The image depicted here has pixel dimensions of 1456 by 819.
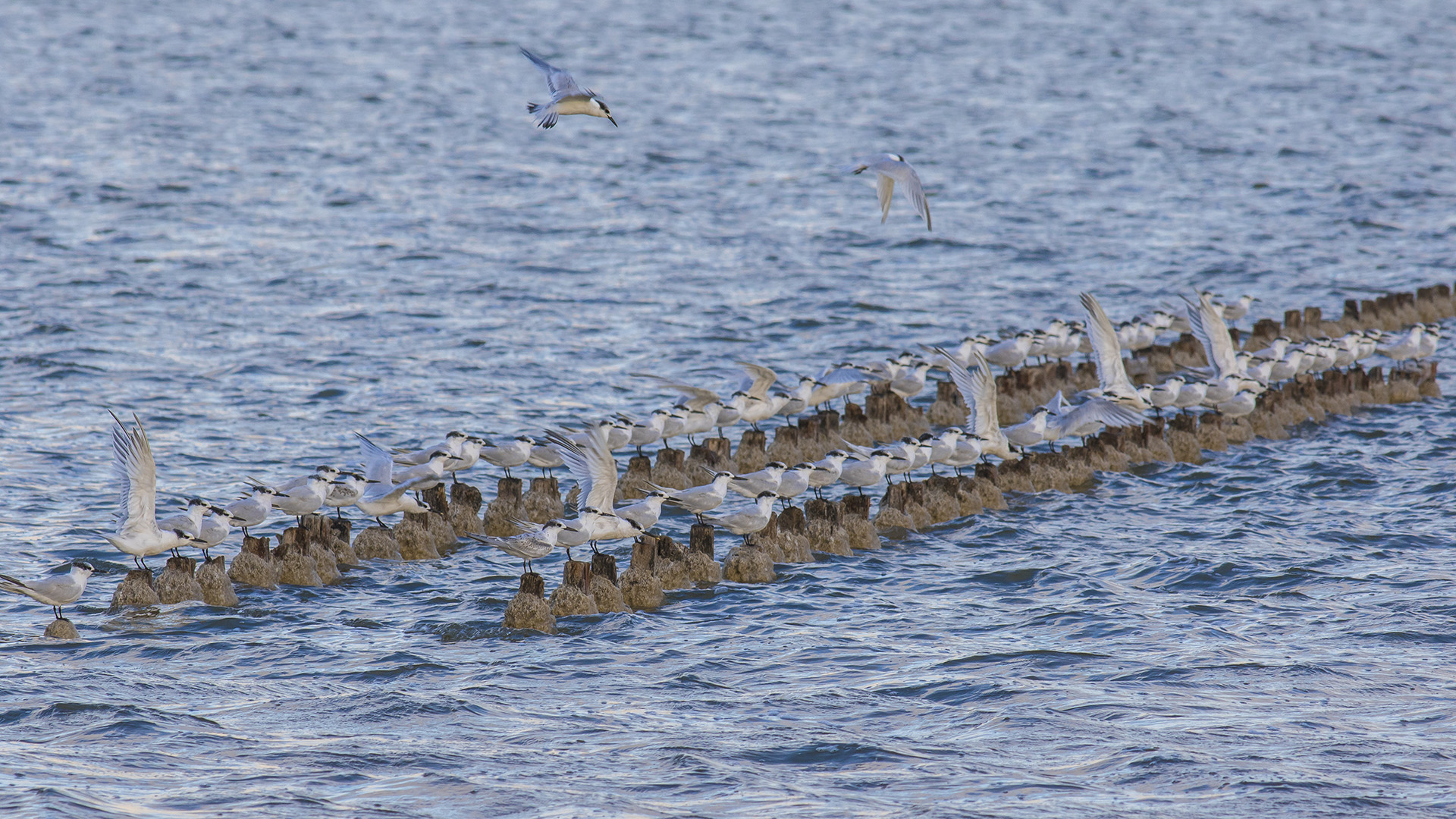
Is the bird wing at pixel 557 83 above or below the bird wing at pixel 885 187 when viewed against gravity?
above

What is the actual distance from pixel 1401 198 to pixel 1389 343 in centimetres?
2196

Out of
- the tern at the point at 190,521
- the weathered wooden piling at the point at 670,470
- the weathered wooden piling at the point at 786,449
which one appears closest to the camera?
the tern at the point at 190,521

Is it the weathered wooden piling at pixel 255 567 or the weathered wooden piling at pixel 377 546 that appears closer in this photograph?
the weathered wooden piling at pixel 255 567

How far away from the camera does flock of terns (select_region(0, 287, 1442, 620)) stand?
49.7 ft

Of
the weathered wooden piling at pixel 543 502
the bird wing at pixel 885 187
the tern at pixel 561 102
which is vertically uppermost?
the tern at pixel 561 102

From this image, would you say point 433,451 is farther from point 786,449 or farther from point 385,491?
point 786,449

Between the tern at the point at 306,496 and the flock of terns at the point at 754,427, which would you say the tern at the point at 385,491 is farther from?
the tern at the point at 306,496

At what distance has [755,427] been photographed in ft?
66.8

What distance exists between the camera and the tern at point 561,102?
14.4 metres

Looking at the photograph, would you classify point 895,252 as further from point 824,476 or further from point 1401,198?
point 824,476

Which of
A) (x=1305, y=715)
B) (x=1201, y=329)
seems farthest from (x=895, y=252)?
(x=1305, y=715)

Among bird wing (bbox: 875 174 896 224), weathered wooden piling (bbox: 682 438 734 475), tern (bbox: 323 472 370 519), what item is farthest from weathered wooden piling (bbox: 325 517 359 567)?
bird wing (bbox: 875 174 896 224)

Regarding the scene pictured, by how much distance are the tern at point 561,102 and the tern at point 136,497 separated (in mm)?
4804

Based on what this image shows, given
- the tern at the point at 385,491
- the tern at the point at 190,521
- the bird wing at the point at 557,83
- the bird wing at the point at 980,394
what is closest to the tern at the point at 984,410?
the bird wing at the point at 980,394
